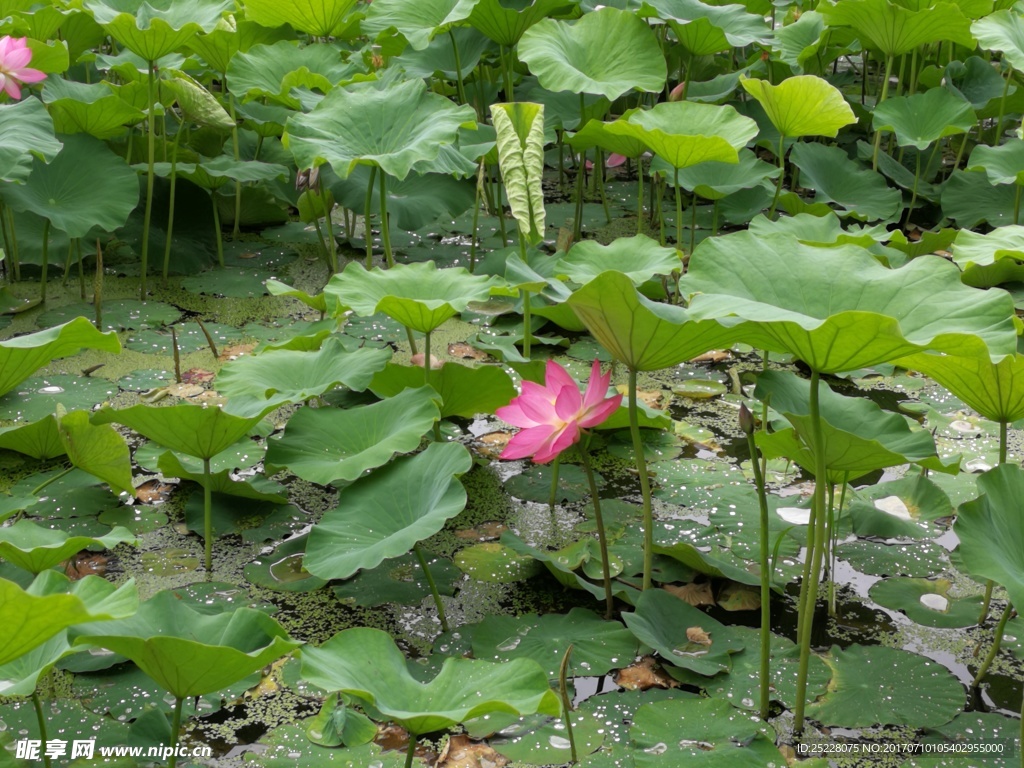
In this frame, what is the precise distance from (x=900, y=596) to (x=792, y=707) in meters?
0.37

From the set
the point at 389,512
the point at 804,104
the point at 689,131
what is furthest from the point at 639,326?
the point at 804,104

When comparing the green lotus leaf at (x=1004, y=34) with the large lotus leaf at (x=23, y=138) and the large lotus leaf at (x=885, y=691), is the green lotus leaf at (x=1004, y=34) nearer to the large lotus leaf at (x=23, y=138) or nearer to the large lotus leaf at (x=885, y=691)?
the large lotus leaf at (x=885, y=691)

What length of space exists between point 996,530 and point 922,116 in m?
2.36

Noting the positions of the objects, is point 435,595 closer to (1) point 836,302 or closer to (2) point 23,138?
(1) point 836,302

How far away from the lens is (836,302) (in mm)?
1347

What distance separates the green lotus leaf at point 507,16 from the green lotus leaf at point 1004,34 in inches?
49.9

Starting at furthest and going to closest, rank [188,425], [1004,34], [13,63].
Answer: [1004,34]
[13,63]
[188,425]

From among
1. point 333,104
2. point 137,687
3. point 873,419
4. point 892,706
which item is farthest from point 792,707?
point 333,104

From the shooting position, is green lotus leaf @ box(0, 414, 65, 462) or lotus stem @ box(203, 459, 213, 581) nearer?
lotus stem @ box(203, 459, 213, 581)

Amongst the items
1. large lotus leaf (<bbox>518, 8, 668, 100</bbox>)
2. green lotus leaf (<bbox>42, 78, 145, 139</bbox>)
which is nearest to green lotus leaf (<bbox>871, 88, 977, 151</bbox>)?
large lotus leaf (<bbox>518, 8, 668, 100</bbox>)

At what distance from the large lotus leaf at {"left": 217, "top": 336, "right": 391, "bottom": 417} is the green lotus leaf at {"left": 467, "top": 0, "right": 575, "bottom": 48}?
58.9 inches

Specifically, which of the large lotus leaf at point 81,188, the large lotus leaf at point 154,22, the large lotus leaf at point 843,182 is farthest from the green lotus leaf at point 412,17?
the large lotus leaf at point 843,182

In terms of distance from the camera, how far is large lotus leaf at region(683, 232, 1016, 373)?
1.22 meters

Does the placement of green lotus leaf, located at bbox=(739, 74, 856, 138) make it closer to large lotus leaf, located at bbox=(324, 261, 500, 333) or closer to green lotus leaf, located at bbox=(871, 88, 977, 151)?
green lotus leaf, located at bbox=(871, 88, 977, 151)
